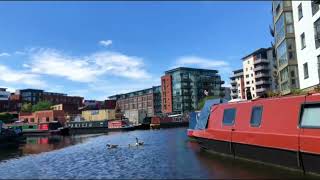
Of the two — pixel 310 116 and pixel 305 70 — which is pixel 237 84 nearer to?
pixel 305 70

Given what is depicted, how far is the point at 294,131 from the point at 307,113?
92cm

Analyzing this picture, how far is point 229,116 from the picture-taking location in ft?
82.0

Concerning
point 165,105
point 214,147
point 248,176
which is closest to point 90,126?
point 165,105

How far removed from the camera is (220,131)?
25.5 m

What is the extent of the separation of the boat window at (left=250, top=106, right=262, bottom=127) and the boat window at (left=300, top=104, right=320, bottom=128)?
353 centimetres

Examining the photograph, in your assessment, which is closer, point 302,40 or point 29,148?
point 302,40

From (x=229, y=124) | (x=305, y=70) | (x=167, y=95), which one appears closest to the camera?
(x=229, y=124)

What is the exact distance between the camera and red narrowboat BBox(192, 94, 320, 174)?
16.9m

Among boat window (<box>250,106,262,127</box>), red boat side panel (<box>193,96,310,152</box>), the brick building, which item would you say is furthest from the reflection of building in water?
the brick building

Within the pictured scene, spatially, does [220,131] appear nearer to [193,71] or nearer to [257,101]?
[257,101]

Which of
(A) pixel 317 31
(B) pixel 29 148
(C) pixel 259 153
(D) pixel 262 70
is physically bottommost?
(B) pixel 29 148

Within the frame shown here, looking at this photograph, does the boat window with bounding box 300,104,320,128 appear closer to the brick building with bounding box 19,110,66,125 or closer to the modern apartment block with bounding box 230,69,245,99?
the brick building with bounding box 19,110,66,125

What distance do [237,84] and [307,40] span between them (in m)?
147

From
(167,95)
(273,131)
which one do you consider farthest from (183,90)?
(273,131)
